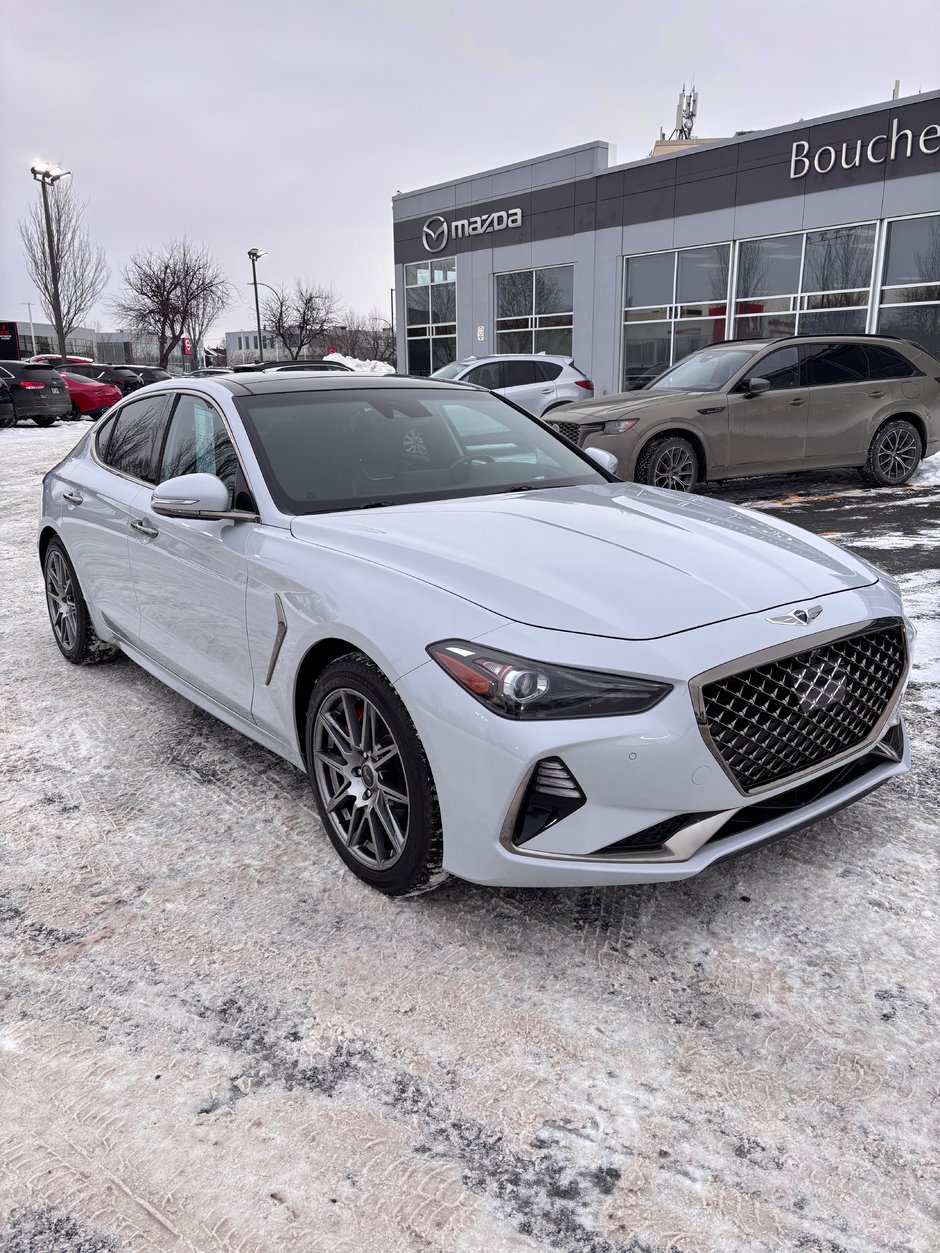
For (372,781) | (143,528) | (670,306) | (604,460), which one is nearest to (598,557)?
(372,781)

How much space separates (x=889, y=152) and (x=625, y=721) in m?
20.0

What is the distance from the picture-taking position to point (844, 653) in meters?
2.79

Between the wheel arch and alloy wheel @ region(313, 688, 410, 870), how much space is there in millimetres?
7320

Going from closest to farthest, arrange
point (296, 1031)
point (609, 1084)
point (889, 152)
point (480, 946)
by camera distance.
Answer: point (609, 1084) → point (296, 1031) → point (480, 946) → point (889, 152)

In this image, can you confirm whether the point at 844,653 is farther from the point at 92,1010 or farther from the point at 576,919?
the point at 92,1010

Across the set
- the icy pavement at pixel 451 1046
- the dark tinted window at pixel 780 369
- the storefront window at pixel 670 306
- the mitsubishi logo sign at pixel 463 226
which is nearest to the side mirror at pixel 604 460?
the icy pavement at pixel 451 1046

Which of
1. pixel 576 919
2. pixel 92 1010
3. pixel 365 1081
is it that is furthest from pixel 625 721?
pixel 92 1010

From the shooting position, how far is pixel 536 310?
89.2 feet

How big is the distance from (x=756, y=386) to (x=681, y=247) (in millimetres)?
14470

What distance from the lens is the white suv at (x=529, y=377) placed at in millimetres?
14680

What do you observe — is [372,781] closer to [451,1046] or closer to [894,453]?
[451,1046]

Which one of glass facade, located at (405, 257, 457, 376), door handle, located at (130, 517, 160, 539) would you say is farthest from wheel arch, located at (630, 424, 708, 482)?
glass facade, located at (405, 257, 457, 376)

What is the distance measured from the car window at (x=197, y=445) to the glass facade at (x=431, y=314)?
85.9ft

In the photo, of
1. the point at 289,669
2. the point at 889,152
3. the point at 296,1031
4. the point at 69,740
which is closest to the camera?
the point at 296,1031
